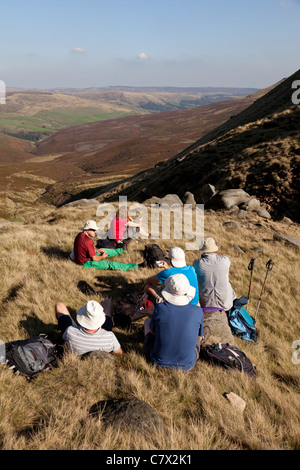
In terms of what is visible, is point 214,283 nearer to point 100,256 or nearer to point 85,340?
point 85,340

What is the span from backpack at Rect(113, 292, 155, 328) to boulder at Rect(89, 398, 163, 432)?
2124mm

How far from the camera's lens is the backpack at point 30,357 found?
12.2 ft

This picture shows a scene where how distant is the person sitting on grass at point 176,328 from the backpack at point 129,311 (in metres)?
1.39

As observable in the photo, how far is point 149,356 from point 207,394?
108 cm

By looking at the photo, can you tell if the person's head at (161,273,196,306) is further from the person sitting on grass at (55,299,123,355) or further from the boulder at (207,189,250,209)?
the boulder at (207,189,250,209)

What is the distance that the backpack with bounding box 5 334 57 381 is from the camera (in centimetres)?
371

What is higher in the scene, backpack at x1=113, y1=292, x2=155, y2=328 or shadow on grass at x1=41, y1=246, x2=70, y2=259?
backpack at x1=113, y1=292, x2=155, y2=328

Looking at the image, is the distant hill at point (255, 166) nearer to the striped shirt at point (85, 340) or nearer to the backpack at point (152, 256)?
the backpack at point (152, 256)

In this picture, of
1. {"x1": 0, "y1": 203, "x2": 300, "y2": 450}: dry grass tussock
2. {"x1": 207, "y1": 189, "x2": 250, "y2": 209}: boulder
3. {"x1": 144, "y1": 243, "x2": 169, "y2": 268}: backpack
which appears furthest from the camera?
{"x1": 207, "y1": 189, "x2": 250, "y2": 209}: boulder

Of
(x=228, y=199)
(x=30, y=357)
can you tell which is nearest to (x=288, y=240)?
(x=228, y=199)

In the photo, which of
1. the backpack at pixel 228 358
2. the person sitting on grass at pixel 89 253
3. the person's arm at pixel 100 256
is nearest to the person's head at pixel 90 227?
the person sitting on grass at pixel 89 253

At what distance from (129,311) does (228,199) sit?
1285 cm

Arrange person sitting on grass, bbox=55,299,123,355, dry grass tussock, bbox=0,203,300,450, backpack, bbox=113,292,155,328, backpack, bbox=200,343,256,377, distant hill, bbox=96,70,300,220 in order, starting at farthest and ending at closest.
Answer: distant hill, bbox=96,70,300,220
backpack, bbox=113,292,155,328
backpack, bbox=200,343,256,377
person sitting on grass, bbox=55,299,123,355
dry grass tussock, bbox=0,203,300,450

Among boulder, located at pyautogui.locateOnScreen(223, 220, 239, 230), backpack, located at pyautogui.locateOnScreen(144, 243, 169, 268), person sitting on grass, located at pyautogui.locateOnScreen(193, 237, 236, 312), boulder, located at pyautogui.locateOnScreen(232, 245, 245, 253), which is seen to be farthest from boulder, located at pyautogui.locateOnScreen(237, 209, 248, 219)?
person sitting on grass, located at pyautogui.locateOnScreen(193, 237, 236, 312)
